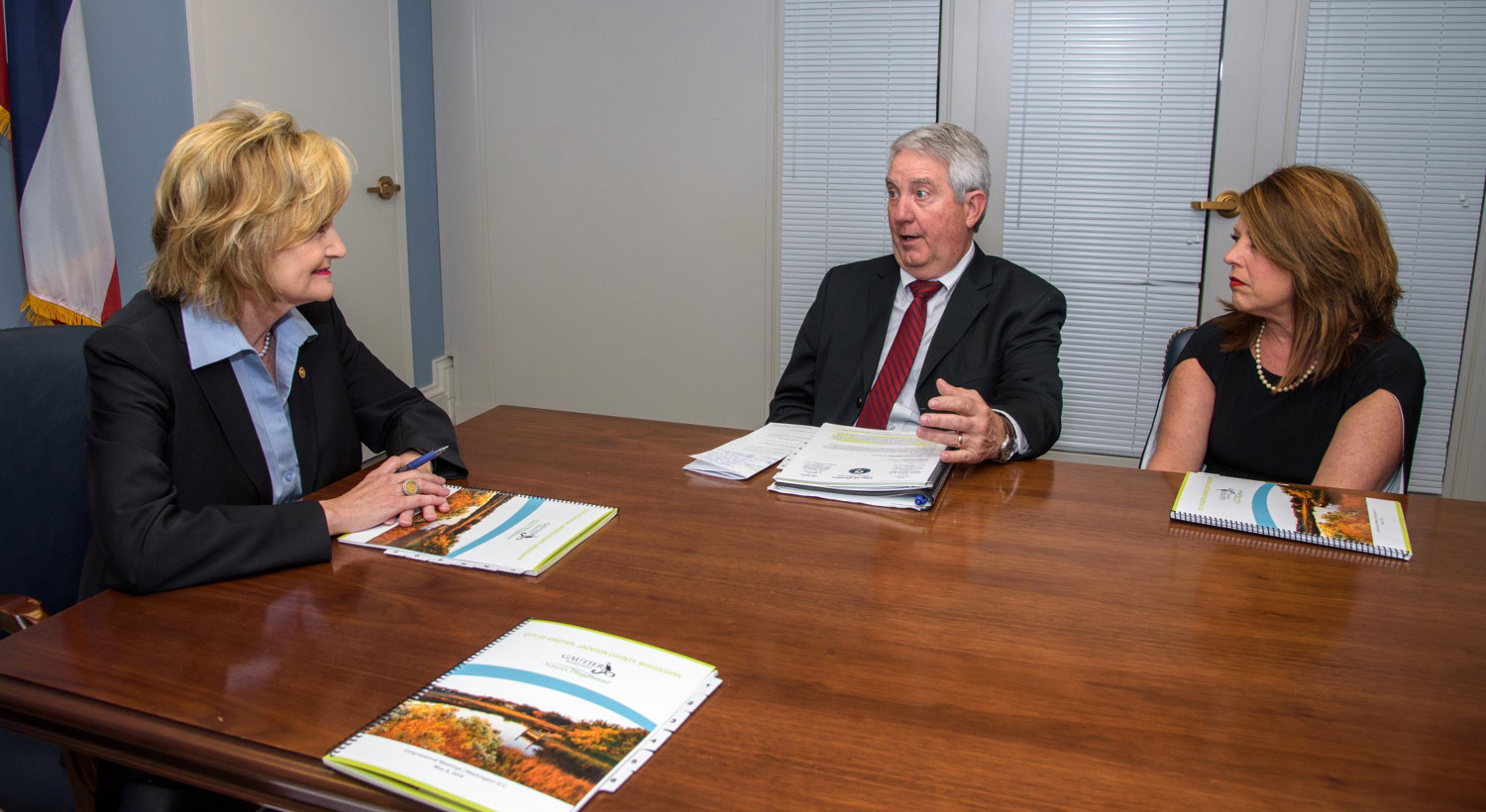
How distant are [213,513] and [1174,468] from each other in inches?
64.3

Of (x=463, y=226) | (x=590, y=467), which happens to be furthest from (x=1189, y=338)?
(x=463, y=226)

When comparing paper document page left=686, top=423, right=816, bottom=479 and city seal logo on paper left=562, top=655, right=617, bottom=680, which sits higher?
paper document page left=686, top=423, right=816, bottom=479

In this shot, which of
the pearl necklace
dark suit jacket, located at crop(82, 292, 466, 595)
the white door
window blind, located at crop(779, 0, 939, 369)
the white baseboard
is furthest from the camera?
the white baseboard

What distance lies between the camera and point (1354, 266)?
178 centimetres

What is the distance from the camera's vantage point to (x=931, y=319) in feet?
7.59

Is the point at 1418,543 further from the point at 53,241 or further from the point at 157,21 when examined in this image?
the point at 157,21

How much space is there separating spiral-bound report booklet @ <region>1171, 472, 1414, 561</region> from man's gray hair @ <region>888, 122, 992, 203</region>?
0.95 m

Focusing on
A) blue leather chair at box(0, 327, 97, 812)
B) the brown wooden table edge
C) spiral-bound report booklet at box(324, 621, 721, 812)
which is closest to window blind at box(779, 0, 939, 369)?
blue leather chair at box(0, 327, 97, 812)

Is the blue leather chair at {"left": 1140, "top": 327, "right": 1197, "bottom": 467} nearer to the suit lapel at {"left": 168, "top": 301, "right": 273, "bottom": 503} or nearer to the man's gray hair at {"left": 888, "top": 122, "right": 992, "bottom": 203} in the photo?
the man's gray hair at {"left": 888, "top": 122, "right": 992, "bottom": 203}

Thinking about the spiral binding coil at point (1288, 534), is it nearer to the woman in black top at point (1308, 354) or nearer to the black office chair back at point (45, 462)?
the woman in black top at point (1308, 354)

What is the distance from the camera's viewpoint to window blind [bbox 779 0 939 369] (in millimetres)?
3396

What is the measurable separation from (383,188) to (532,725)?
122 inches

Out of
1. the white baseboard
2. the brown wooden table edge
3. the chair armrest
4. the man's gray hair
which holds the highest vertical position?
the man's gray hair

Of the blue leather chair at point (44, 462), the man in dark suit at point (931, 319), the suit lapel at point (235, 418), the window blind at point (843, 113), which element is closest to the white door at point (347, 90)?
the window blind at point (843, 113)
